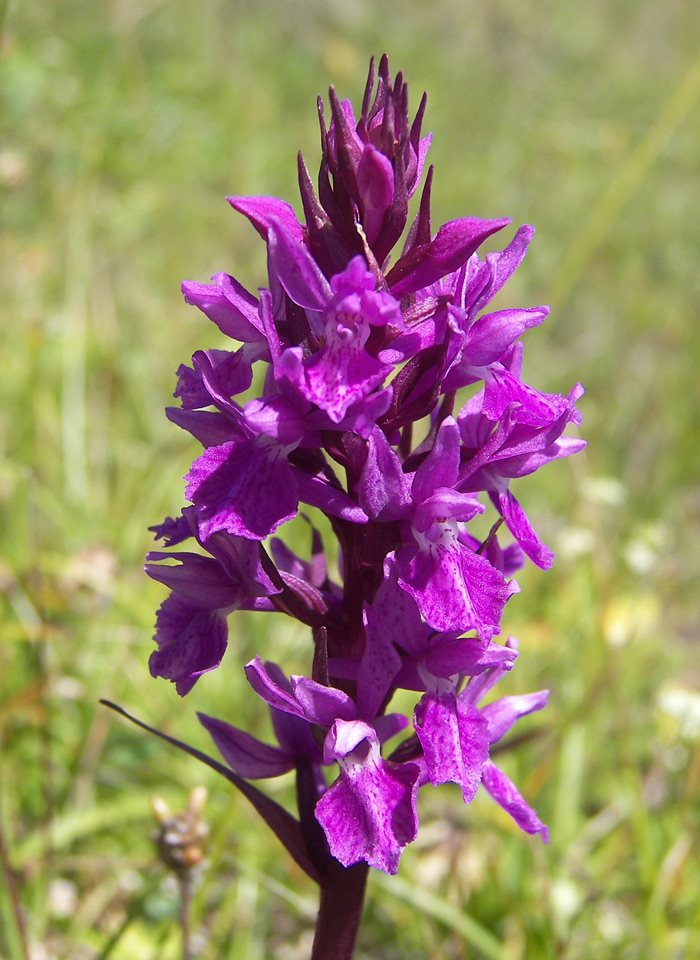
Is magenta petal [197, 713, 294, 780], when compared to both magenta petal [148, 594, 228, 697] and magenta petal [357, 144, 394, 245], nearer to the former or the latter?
magenta petal [148, 594, 228, 697]

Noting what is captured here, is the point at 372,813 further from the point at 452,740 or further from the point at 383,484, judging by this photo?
the point at 383,484

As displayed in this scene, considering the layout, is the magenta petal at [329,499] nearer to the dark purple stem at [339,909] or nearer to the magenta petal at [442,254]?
the magenta petal at [442,254]

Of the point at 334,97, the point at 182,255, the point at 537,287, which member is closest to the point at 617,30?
the point at 537,287

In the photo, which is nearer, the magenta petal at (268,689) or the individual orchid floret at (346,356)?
the individual orchid floret at (346,356)

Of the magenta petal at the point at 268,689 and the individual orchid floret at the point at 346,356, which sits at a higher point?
the individual orchid floret at the point at 346,356

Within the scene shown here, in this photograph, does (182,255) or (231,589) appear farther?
(182,255)

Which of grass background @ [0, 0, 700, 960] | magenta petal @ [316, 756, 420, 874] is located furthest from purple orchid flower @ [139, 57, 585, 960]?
grass background @ [0, 0, 700, 960]

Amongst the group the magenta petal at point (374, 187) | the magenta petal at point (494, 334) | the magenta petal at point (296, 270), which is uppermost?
the magenta petal at point (374, 187)

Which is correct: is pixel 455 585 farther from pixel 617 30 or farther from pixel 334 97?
pixel 617 30

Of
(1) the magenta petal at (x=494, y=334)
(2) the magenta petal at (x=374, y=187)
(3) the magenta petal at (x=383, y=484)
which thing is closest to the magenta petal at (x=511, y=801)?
(3) the magenta petal at (x=383, y=484)
